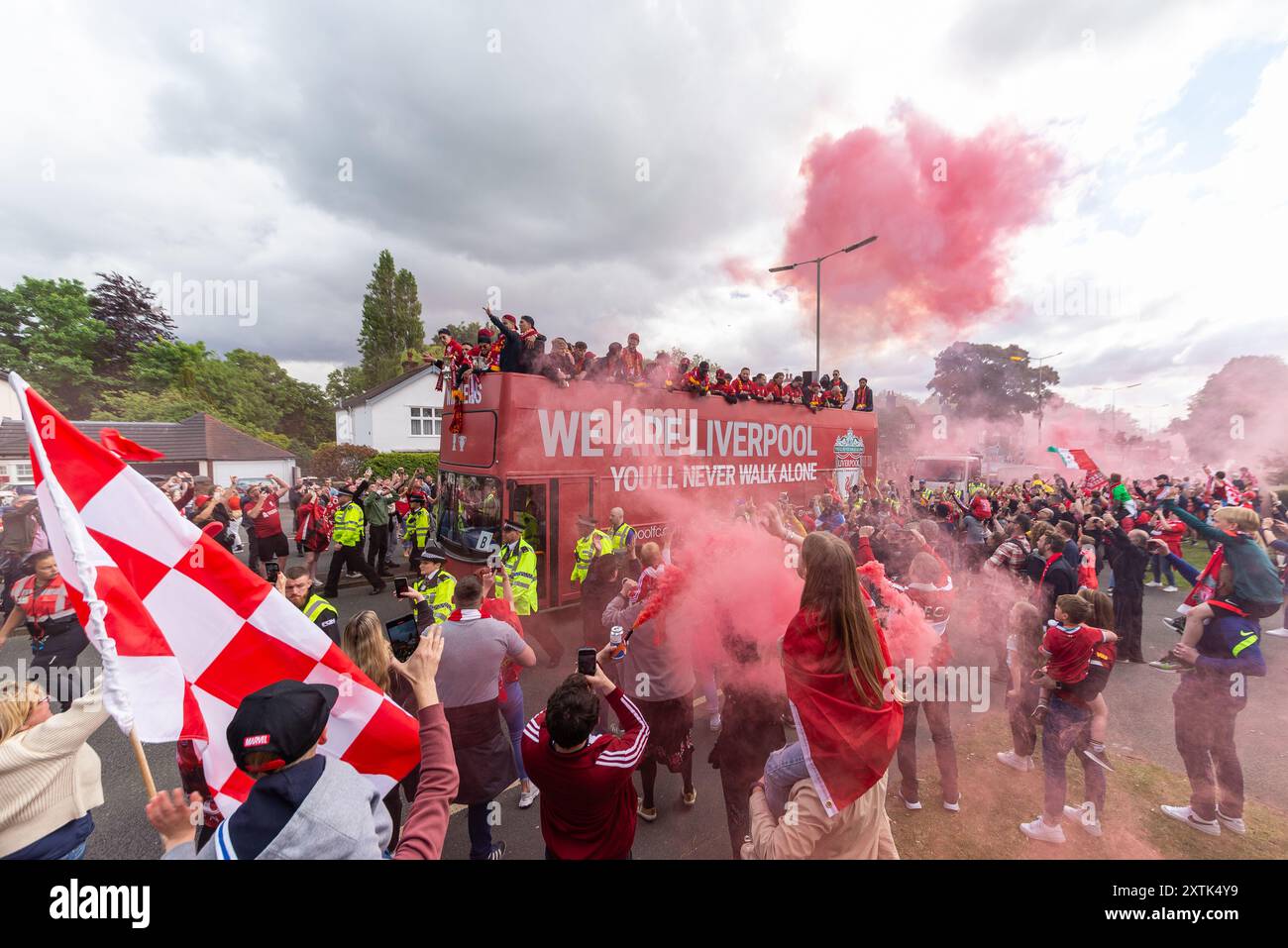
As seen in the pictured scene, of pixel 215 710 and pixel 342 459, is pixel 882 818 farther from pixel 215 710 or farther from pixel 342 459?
pixel 342 459

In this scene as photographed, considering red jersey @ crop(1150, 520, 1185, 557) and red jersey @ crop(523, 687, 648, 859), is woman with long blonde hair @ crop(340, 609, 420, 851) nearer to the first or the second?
red jersey @ crop(523, 687, 648, 859)

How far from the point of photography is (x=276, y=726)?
1350 mm

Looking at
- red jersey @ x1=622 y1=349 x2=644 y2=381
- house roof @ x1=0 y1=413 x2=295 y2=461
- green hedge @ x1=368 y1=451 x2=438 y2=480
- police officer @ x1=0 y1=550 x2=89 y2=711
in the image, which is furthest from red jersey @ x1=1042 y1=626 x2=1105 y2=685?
house roof @ x1=0 y1=413 x2=295 y2=461

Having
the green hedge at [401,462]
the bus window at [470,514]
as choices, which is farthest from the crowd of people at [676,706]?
the green hedge at [401,462]

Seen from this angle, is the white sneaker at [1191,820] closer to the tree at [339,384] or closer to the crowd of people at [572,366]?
the crowd of people at [572,366]

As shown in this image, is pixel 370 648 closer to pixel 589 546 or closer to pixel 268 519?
pixel 589 546

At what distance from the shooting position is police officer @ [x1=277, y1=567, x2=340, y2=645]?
362 cm

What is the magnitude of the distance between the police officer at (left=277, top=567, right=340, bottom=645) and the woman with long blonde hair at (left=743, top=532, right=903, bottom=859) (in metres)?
3.33

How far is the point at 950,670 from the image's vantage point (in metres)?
3.98

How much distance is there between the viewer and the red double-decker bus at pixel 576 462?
731 cm

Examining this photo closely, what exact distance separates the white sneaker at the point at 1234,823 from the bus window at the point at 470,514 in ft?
24.4
